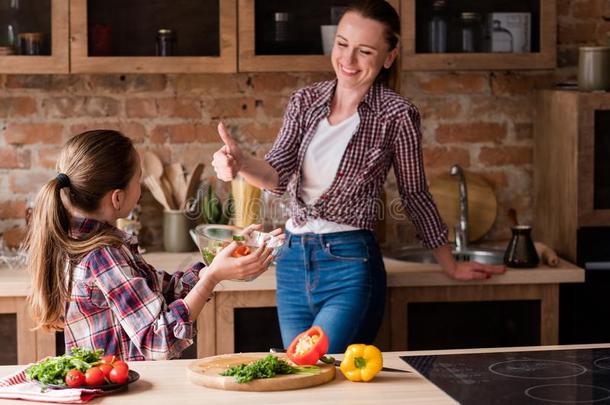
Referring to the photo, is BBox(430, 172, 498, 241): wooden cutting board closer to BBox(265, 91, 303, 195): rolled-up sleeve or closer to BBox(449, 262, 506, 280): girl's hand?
BBox(449, 262, 506, 280): girl's hand

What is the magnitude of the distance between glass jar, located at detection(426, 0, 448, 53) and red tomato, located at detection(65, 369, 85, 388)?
238cm

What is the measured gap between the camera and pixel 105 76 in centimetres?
458

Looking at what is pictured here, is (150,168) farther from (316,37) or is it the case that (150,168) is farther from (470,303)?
(470,303)

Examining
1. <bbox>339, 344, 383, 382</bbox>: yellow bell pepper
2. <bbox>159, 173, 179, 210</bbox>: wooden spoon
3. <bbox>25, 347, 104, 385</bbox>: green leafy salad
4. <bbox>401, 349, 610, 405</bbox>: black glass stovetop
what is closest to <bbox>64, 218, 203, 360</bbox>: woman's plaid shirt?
<bbox>25, 347, 104, 385</bbox>: green leafy salad

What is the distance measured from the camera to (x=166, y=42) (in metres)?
4.26

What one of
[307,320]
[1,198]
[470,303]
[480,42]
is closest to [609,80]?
[480,42]

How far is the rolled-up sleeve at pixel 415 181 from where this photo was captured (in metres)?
3.62

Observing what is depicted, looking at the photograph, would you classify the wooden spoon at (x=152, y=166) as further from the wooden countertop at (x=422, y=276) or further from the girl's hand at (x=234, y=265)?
the girl's hand at (x=234, y=265)

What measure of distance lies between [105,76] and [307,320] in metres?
1.56

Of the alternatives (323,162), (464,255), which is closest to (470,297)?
(464,255)

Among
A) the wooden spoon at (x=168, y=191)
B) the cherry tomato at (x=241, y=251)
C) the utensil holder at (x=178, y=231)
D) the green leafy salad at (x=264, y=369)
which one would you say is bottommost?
the green leafy salad at (x=264, y=369)

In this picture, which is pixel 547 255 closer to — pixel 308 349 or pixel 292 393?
pixel 308 349

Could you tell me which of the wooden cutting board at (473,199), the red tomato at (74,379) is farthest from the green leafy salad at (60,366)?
the wooden cutting board at (473,199)

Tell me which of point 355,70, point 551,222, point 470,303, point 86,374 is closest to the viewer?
point 86,374
